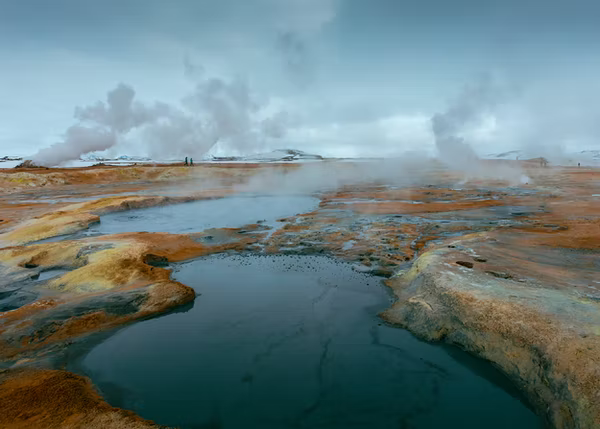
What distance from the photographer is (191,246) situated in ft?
33.5

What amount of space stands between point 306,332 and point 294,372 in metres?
0.97

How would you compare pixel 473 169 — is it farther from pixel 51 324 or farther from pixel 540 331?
pixel 51 324

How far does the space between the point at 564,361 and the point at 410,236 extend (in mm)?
6917

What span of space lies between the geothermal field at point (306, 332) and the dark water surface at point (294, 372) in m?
0.02

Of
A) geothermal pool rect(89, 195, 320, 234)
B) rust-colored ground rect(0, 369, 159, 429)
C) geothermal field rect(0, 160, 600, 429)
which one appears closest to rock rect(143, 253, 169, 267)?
geothermal field rect(0, 160, 600, 429)

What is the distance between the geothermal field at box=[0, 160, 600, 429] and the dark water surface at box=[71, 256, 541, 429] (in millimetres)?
22

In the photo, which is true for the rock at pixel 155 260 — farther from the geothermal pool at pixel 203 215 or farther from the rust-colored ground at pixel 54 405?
the rust-colored ground at pixel 54 405

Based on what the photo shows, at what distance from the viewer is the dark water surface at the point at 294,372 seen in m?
3.78

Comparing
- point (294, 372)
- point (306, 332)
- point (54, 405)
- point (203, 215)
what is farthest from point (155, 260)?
point (203, 215)

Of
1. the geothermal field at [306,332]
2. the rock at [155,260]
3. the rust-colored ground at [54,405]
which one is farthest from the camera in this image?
the rock at [155,260]

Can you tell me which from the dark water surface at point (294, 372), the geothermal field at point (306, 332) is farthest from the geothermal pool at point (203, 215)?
the dark water surface at point (294, 372)

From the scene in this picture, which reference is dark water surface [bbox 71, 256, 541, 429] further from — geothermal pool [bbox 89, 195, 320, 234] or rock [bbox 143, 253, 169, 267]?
geothermal pool [bbox 89, 195, 320, 234]

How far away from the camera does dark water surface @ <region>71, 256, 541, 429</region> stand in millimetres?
3779

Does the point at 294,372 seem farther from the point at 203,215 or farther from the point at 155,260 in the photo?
the point at 203,215
